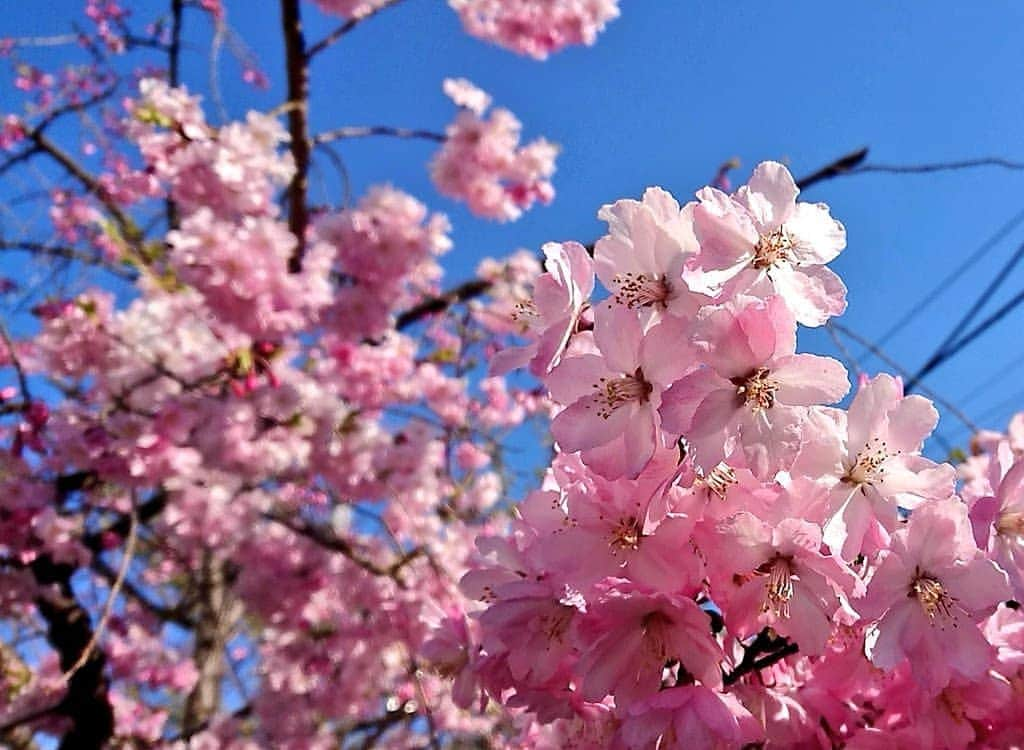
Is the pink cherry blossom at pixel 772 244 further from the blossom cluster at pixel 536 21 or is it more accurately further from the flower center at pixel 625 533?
the blossom cluster at pixel 536 21

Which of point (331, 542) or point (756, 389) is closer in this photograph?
point (756, 389)

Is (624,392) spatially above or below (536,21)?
below

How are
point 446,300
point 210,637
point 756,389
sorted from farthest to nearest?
point 210,637 < point 446,300 < point 756,389

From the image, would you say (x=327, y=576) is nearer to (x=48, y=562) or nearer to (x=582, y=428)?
(x=48, y=562)

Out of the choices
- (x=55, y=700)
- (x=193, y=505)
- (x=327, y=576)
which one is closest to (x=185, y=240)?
(x=193, y=505)

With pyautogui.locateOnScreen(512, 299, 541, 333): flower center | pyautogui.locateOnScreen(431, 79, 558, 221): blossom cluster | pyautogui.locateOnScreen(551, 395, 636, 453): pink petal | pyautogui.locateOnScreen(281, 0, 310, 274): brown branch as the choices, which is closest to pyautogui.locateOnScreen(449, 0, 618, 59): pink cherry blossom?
pyautogui.locateOnScreen(431, 79, 558, 221): blossom cluster

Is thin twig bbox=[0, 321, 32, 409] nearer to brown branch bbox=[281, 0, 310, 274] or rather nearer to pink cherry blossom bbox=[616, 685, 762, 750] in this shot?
brown branch bbox=[281, 0, 310, 274]

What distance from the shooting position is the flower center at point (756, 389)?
71 cm

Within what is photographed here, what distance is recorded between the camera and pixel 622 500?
78 centimetres

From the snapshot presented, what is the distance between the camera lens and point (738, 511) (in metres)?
0.75

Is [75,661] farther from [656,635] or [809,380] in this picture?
[809,380]

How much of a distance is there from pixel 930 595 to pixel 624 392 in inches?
13.3

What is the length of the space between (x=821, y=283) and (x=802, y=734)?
496 millimetres

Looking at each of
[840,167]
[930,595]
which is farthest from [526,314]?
[840,167]
